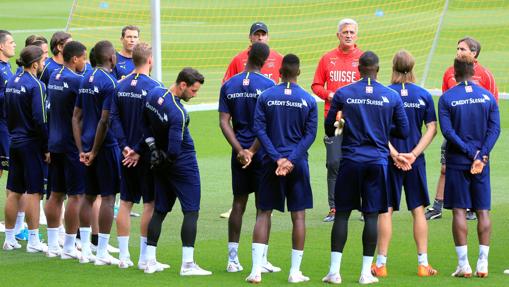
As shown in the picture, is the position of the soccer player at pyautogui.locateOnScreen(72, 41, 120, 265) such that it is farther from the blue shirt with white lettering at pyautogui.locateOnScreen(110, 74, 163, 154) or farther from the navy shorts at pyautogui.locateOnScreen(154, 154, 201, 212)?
the navy shorts at pyautogui.locateOnScreen(154, 154, 201, 212)

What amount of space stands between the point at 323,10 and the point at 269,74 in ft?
68.5

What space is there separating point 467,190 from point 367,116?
127 centimetres

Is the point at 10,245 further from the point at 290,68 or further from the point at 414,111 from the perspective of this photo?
the point at 414,111

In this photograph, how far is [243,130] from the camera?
1080 centimetres

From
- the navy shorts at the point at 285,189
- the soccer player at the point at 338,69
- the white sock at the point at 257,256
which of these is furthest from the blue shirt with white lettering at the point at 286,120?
the soccer player at the point at 338,69

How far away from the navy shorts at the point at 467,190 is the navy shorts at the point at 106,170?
10.7 feet

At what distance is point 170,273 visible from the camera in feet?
34.8

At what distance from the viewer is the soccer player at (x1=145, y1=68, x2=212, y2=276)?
33.8ft

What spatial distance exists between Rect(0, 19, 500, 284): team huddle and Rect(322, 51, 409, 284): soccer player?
12 mm

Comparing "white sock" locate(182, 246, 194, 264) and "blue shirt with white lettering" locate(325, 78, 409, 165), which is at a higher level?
"blue shirt with white lettering" locate(325, 78, 409, 165)

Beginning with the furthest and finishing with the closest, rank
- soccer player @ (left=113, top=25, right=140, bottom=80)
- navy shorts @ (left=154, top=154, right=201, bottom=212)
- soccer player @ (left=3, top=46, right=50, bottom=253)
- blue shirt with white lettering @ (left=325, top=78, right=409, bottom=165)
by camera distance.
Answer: soccer player @ (left=113, top=25, right=140, bottom=80) → soccer player @ (left=3, top=46, right=50, bottom=253) → navy shorts @ (left=154, top=154, right=201, bottom=212) → blue shirt with white lettering @ (left=325, top=78, right=409, bottom=165)

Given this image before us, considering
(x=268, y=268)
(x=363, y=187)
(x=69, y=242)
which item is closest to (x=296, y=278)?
(x=268, y=268)

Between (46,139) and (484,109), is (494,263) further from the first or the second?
(46,139)

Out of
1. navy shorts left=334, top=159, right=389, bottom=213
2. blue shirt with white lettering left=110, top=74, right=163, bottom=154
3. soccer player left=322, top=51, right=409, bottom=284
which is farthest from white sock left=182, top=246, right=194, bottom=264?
navy shorts left=334, top=159, right=389, bottom=213
